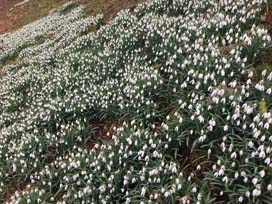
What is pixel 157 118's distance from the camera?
793 cm

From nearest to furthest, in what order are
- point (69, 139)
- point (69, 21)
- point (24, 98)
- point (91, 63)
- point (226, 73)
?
point (226, 73) < point (69, 139) < point (91, 63) < point (24, 98) < point (69, 21)

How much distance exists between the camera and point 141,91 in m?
8.35

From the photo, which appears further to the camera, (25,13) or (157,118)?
(25,13)

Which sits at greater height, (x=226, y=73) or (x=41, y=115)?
(x=226, y=73)

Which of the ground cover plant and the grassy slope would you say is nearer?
the ground cover plant

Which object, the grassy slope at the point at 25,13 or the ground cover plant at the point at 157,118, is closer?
the ground cover plant at the point at 157,118

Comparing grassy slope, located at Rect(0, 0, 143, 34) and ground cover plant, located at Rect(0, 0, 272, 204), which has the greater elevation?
ground cover plant, located at Rect(0, 0, 272, 204)

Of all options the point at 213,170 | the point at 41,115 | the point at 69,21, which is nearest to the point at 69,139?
the point at 41,115

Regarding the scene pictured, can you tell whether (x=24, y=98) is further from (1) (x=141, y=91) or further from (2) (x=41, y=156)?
(1) (x=141, y=91)

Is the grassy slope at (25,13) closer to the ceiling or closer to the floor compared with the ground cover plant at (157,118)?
closer to the floor

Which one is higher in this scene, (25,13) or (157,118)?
(157,118)

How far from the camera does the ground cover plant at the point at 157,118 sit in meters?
5.82

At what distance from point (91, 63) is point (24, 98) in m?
2.67

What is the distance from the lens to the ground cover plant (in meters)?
5.82
